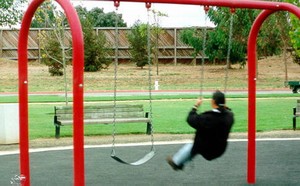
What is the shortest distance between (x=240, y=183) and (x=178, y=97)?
15508 millimetres

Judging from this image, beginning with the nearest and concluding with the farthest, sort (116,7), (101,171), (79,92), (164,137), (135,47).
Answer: (79,92) → (116,7) → (101,171) → (164,137) → (135,47)

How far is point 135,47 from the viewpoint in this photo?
39344mm

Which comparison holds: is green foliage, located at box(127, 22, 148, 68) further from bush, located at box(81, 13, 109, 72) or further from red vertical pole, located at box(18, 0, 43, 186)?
red vertical pole, located at box(18, 0, 43, 186)

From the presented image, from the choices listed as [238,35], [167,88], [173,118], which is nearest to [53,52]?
[167,88]

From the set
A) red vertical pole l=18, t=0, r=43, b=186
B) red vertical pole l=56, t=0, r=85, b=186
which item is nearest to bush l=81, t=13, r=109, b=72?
red vertical pole l=18, t=0, r=43, b=186

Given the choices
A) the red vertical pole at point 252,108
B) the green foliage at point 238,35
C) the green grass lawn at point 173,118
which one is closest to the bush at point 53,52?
the green foliage at point 238,35

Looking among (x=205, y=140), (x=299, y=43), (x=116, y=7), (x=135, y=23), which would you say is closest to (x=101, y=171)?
(x=205, y=140)

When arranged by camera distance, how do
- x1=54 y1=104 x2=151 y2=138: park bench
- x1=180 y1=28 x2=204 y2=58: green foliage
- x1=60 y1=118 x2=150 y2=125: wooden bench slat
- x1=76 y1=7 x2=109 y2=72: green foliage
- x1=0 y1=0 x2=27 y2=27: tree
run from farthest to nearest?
x1=180 y1=28 x2=204 y2=58: green foliage, x1=76 y1=7 x2=109 y2=72: green foliage, x1=0 y1=0 x2=27 y2=27: tree, x1=54 y1=104 x2=151 y2=138: park bench, x1=60 y1=118 x2=150 y2=125: wooden bench slat

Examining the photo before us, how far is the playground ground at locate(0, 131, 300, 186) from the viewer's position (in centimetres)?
816

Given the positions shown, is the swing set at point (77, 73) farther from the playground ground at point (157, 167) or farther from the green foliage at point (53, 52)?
the green foliage at point (53, 52)

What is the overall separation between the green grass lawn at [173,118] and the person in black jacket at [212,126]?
6.52 metres

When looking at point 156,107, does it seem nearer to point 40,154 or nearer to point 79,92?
point 40,154

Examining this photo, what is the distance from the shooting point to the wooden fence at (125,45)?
41906 mm

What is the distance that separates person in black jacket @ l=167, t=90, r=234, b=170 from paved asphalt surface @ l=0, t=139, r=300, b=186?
0.53 m
